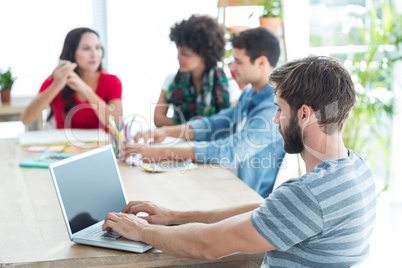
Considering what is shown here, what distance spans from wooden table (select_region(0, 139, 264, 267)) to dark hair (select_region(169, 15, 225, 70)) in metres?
0.94

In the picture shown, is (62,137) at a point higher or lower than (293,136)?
lower

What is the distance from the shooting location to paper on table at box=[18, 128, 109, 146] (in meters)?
2.49

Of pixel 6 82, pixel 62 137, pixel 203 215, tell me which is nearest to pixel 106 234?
pixel 203 215

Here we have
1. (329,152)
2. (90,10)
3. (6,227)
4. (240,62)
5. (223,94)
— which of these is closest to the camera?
(329,152)

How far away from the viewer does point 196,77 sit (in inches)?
115

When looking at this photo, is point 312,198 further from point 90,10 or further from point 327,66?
point 90,10

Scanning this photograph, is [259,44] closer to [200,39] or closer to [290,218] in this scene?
[200,39]

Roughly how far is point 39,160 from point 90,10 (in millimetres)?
2345

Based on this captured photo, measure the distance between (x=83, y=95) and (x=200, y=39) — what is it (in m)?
0.76

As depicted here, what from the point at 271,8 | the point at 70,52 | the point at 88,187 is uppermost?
the point at 271,8

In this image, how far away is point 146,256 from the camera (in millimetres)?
1255

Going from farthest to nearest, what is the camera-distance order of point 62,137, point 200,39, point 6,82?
point 6,82
point 200,39
point 62,137

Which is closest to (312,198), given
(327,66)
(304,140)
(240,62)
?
(304,140)

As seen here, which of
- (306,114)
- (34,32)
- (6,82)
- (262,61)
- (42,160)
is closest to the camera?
(306,114)
